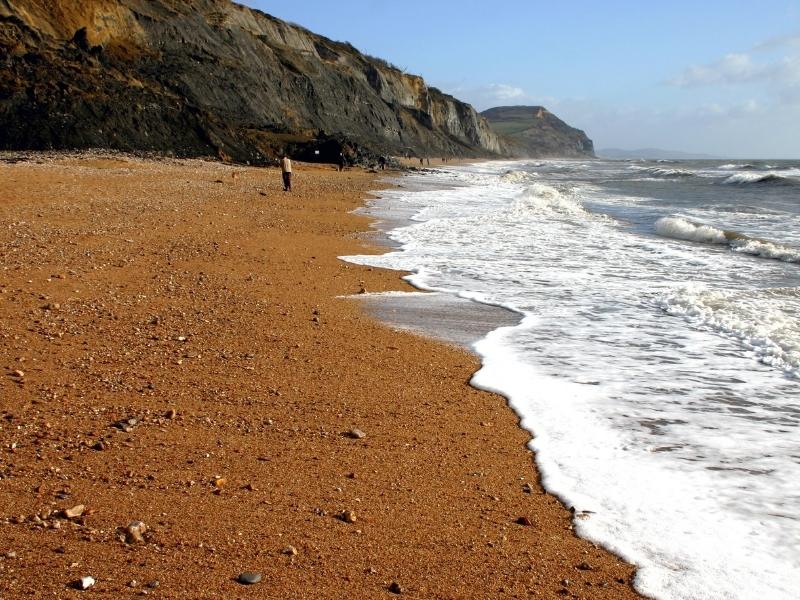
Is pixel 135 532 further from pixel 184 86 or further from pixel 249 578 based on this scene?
pixel 184 86

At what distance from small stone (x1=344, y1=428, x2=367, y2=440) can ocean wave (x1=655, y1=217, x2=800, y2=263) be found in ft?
35.9

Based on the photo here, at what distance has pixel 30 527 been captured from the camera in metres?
2.92

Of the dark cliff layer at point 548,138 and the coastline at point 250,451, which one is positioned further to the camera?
the dark cliff layer at point 548,138

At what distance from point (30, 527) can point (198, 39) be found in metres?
48.9

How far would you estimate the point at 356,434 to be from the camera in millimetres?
4188

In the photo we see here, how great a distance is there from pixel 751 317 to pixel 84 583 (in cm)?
689

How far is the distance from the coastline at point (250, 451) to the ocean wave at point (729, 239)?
29.5 feet

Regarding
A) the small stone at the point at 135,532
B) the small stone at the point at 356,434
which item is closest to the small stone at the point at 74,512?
the small stone at the point at 135,532

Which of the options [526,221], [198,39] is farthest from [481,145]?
[526,221]

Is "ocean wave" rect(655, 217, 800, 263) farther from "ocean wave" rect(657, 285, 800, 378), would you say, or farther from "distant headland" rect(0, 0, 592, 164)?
"distant headland" rect(0, 0, 592, 164)

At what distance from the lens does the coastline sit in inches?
111

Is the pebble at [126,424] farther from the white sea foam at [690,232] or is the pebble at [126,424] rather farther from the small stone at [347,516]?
the white sea foam at [690,232]

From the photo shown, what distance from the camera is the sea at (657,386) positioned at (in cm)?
321

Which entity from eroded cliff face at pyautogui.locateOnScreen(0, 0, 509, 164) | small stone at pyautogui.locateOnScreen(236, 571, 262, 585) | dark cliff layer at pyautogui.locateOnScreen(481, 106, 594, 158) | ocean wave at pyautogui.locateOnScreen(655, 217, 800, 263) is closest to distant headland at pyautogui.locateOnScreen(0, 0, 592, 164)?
eroded cliff face at pyautogui.locateOnScreen(0, 0, 509, 164)
